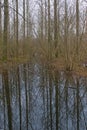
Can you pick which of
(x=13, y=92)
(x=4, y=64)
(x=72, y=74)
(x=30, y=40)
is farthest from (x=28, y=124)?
(x=30, y=40)

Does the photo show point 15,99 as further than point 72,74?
No

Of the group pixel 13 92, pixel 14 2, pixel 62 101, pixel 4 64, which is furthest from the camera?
pixel 14 2

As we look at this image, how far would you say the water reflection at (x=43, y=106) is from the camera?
22.9 ft

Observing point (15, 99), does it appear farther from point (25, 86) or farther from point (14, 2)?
point (14, 2)

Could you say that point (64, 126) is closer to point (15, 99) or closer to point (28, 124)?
point (28, 124)

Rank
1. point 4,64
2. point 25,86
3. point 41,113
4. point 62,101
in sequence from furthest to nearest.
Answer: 1. point 4,64
2. point 25,86
3. point 62,101
4. point 41,113

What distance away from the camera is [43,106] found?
870 centimetres

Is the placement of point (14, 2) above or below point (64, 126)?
above

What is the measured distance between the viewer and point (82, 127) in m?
6.83

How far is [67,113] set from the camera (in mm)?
7973

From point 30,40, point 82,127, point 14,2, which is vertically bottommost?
point 82,127

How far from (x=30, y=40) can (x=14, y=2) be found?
6339mm

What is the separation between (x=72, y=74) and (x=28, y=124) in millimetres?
9609

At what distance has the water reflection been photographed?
274 inches
